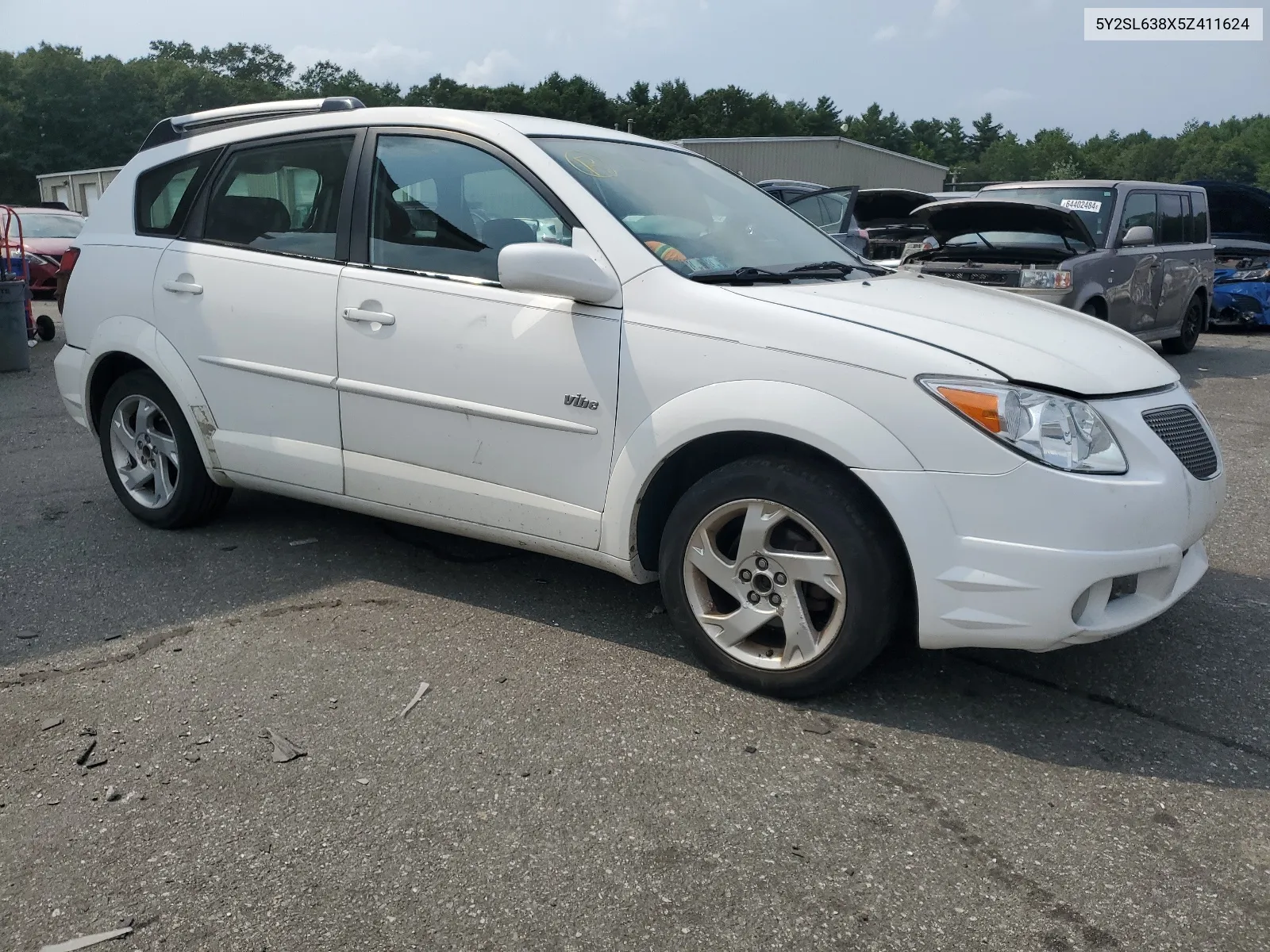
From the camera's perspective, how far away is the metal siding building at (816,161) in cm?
3959

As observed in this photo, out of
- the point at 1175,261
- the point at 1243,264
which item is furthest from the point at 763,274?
the point at 1243,264

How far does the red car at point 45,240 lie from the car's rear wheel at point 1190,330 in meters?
14.3

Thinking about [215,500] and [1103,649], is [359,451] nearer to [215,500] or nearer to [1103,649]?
[215,500]

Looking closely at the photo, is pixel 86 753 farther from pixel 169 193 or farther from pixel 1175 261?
pixel 1175 261

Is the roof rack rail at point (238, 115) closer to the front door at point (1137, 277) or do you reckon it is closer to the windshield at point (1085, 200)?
the windshield at point (1085, 200)

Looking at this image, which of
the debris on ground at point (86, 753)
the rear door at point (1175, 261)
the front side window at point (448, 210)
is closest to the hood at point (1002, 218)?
the rear door at point (1175, 261)

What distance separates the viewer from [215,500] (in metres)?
4.98

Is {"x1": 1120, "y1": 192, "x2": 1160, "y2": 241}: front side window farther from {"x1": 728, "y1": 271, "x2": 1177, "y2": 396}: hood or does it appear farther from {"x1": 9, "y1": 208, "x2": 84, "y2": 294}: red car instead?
{"x1": 9, "y1": 208, "x2": 84, "y2": 294}: red car

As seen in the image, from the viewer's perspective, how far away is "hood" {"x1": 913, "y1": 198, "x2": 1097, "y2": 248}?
29.2 ft

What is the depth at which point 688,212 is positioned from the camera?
397 centimetres

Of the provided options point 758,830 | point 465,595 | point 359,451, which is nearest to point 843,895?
point 758,830

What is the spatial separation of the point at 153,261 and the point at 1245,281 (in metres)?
13.9

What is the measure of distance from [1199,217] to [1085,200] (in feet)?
8.65

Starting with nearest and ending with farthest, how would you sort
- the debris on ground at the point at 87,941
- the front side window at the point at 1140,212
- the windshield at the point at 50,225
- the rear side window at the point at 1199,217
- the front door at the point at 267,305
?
the debris on ground at the point at 87,941 → the front door at the point at 267,305 → the front side window at the point at 1140,212 → the rear side window at the point at 1199,217 → the windshield at the point at 50,225
